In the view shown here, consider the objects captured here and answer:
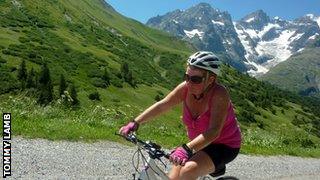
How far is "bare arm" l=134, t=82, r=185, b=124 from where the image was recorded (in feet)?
23.9

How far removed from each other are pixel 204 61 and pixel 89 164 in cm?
704

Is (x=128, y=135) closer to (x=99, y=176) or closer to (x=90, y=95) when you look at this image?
(x=99, y=176)

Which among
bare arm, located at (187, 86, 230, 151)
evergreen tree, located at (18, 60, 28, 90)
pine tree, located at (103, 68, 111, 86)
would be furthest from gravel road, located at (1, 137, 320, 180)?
pine tree, located at (103, 68, 111, 86)

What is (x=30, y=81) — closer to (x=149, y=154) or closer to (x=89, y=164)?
(x=89, y=164)

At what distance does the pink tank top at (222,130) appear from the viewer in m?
6.99

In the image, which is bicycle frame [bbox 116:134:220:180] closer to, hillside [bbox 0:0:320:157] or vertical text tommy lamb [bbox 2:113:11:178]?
vertical text tommy lamb [bbox 2:113:11:178]

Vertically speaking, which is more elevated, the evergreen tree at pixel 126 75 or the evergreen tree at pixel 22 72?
the evergreen tree at pixel 126 75

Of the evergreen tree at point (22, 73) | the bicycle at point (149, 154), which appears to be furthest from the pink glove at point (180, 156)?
the evergreen tree at point (22, 73)

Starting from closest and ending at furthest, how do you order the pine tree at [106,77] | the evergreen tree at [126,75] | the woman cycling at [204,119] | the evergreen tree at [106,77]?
the woman cycling at [204,119], the evergreen tree at [106,77], the pine tree at [106,77], the evergreen tree at [126,75]

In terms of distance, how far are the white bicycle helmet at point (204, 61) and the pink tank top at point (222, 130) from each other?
1.65ft

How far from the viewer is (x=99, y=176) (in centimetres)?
1188

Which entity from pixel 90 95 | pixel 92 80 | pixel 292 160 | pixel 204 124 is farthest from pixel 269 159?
pixel 92 80

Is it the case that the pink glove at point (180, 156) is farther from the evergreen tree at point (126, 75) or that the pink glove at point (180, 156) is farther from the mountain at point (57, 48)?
the evergreen tree at point (126, 75)

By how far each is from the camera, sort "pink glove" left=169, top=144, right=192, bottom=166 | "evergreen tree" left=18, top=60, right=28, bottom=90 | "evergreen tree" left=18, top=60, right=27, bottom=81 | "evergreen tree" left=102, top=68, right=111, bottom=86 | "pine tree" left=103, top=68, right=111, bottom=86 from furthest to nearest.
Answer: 1. "pine tree" left=103, top=68, right=111, bottom=86
2. "evergreen tree" left=102, top=68, right=111, bottom=86
3. "evergreen tree" left=18, top=60, right=27, bottom=81
4. "evergreen tree" left=18, top=60, right=28, bottom=90
5. "pink glove" left=169, top=144, right=192, bottom=166
